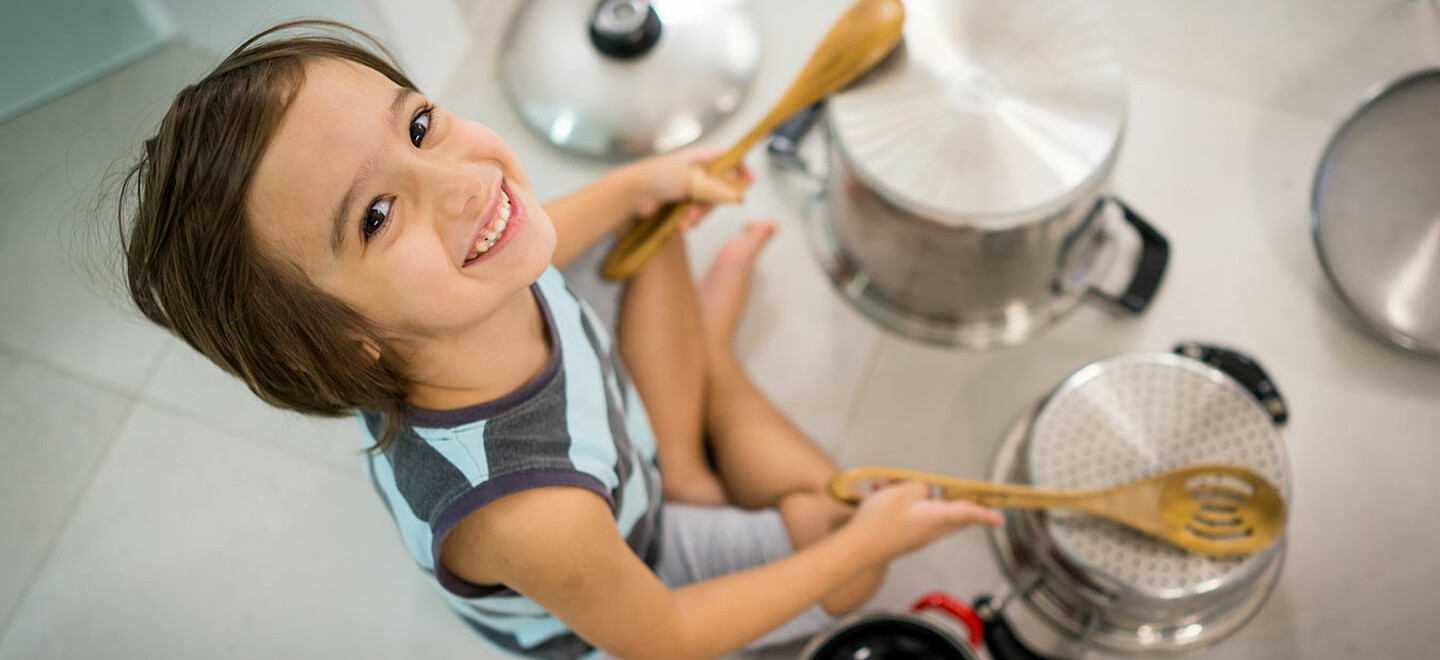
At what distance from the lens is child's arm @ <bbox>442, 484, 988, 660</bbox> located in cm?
55

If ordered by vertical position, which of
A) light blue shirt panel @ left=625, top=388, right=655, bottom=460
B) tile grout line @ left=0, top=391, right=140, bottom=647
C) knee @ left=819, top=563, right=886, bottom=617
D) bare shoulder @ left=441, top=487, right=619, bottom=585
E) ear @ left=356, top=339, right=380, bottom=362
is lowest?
tile grout line @ left=0, top=391, right=140, bottom=647

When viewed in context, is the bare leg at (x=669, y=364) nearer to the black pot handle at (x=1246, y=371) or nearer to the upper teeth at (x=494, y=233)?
the upper teeth at (x=494, y=233)

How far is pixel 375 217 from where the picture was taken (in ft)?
1.48

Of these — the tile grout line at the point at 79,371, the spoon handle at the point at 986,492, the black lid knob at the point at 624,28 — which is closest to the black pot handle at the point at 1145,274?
the spoon handle at the point at 986,492

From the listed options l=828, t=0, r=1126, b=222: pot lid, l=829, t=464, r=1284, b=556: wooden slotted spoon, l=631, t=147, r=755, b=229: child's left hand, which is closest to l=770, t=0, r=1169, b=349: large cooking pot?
l=828, t=0, r=1126, b=222: pot lid

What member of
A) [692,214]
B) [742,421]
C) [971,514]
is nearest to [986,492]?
[971,514]

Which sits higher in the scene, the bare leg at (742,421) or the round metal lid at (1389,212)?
the round metal lid at (1389,212)

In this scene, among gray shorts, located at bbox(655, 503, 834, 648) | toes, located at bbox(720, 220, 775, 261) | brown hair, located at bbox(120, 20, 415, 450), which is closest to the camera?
brown hair, located at bbox(120, 20, 415, 450)

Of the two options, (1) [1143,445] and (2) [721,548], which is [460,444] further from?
(1) [1143,445]

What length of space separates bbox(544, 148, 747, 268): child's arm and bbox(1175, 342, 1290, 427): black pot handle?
466 millimetres

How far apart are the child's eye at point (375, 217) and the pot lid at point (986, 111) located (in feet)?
1.38

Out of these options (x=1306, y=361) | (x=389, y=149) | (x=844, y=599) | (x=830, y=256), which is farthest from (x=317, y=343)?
(x=1306, y=361)

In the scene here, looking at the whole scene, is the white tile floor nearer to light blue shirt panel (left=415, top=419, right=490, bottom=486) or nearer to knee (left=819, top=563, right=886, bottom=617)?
knee (left=819, top=563, right=886, bottom=617)

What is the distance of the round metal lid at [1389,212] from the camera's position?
857 mm
